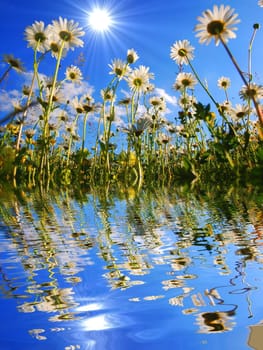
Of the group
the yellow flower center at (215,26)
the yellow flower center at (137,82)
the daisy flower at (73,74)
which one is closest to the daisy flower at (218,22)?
the yellow flower center at (215,26)

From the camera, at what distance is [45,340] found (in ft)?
0.70

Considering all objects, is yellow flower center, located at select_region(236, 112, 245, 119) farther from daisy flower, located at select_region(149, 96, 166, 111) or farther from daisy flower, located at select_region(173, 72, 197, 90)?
daisy flower, located at select_region(149, 96, 166, 111)

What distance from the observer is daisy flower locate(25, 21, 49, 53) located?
321 centimetres

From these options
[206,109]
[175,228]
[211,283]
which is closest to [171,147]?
[206,109]

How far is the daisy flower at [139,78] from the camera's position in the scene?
3.91 m

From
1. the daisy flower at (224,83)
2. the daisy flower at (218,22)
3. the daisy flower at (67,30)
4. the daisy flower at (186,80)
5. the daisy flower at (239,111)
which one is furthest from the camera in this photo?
the daisy flower at (224,83)

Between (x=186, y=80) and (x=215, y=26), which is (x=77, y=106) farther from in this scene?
(x=215, y=26)

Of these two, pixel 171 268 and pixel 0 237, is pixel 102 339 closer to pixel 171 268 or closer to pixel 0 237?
pixel 171 268

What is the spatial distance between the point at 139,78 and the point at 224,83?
1136mm

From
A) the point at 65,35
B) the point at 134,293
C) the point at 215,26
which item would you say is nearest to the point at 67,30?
the point at 65,35

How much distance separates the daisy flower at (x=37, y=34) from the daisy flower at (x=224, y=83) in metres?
2.08

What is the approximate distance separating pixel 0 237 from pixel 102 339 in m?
0.46

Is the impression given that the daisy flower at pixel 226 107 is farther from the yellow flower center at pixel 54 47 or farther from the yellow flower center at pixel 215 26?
the yellow flower center at pixel 215 26

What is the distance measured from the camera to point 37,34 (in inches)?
127
